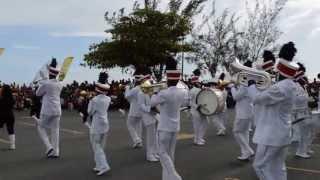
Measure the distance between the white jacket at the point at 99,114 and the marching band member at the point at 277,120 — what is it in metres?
3.35

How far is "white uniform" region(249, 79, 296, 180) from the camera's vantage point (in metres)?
7.03

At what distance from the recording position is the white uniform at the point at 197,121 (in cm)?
1366

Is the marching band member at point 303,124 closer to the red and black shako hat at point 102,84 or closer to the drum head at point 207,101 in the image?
the drum head at point 207,101

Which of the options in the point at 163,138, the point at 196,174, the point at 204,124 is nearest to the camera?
the point at 163,138

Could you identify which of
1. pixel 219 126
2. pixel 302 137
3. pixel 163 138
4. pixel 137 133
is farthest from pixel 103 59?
pixel 163 138

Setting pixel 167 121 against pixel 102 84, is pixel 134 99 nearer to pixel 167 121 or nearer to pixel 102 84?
pixel 102 84

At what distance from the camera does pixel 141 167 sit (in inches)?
404

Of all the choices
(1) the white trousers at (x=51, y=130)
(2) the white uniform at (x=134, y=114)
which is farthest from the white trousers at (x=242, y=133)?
(1) the white trousers at (x=51, y=130)

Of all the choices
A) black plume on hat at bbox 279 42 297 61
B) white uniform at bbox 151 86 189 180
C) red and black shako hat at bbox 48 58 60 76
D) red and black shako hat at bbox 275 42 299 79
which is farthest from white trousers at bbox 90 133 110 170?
black plume on hat at bbox 279 42 297 61

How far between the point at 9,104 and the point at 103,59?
17723 millimetres

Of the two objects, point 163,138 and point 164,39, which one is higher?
point 164,39

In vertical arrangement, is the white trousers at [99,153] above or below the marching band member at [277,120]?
below

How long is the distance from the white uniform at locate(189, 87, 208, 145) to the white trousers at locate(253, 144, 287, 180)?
6375 mm

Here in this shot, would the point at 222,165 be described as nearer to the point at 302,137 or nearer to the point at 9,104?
the point at 302,137
